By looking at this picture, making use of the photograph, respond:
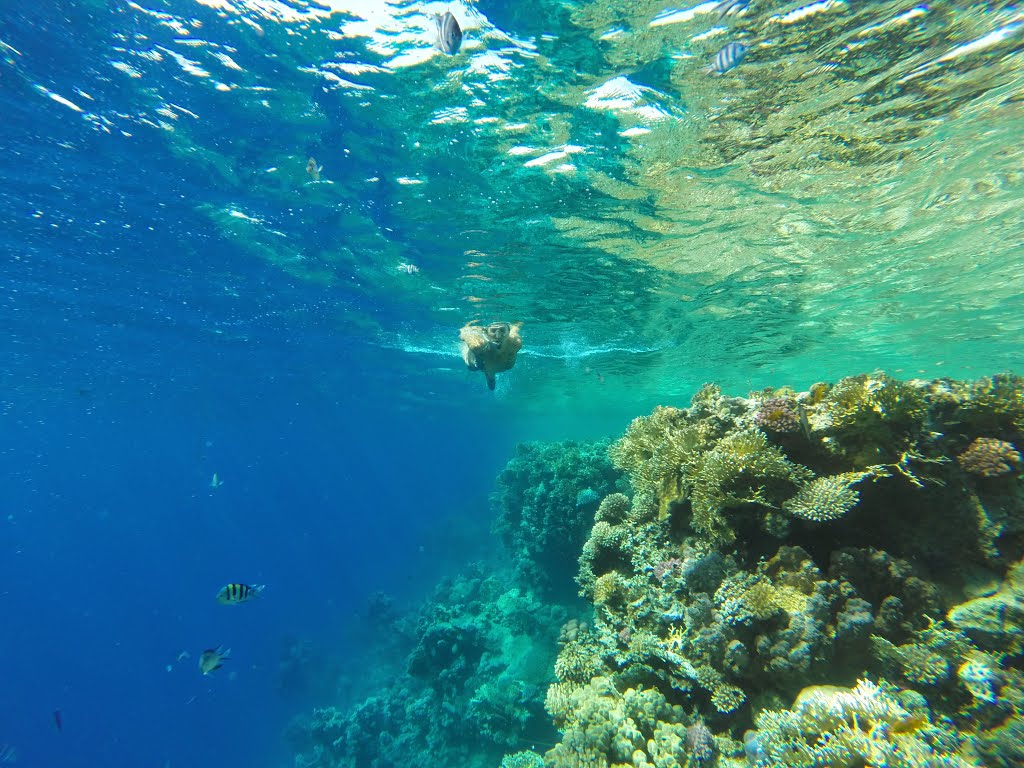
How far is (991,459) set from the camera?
3.99 meters

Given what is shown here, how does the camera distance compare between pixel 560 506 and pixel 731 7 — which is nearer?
pixel 731 7

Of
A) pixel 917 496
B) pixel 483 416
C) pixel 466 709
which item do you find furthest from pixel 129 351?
pixel 483 416

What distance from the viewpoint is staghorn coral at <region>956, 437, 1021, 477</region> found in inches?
156

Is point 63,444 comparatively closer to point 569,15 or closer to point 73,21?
point 73,21

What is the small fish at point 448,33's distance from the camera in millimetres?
4469

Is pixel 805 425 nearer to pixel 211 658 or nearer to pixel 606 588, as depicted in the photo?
pixel 606 588

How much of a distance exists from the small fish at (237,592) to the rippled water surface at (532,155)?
32.5 feet

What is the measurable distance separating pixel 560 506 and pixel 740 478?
8.68 meters

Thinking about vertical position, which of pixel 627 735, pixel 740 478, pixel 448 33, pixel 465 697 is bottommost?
pixel 465 697

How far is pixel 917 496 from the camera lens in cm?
412

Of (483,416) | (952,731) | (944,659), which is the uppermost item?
(483,416)

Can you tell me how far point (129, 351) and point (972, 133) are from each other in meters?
35.7

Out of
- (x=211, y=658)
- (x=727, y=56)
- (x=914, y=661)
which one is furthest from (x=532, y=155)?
(x=211, y=658)

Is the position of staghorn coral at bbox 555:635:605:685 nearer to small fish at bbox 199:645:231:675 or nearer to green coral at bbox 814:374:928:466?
green coral at bbox 814:374:928:466
